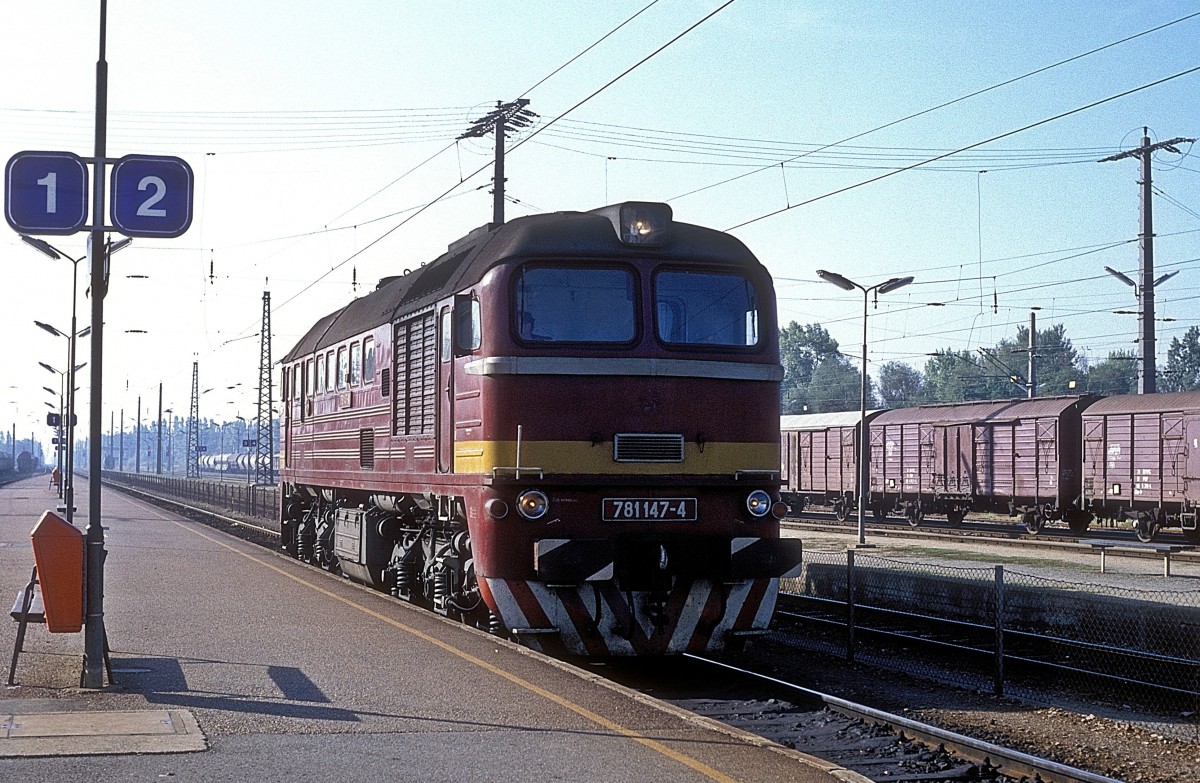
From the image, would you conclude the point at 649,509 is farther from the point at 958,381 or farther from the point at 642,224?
the point at 958,381

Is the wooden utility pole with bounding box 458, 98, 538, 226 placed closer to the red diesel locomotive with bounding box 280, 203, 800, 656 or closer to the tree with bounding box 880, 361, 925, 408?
the red diesel locomotive with bounding box 280, 203, 800, 656

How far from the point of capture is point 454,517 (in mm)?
12016


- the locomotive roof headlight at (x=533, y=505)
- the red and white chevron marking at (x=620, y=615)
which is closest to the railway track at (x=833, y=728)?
the red and white chevron marking at (x=620, y=615)

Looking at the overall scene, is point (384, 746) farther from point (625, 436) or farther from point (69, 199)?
point (69, 199)

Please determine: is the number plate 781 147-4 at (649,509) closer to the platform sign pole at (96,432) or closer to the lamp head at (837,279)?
the platform sign pole at (96,432)

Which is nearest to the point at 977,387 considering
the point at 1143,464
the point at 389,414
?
the point at 1143,464

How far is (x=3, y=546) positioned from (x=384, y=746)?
797 inches

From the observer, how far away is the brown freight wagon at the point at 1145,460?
27.1 metres

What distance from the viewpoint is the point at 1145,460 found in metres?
28.2

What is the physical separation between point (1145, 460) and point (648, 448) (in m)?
20.5

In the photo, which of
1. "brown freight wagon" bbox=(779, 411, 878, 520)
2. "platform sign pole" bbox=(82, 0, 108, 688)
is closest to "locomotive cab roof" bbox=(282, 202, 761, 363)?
"platform sign pole" bbox=(82, 0, 108, 688)

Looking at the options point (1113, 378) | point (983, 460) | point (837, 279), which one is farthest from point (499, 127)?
point (1113, 378)

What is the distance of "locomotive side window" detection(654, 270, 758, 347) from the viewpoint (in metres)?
11.3

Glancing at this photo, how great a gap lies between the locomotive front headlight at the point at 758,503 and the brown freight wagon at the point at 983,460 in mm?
21259
